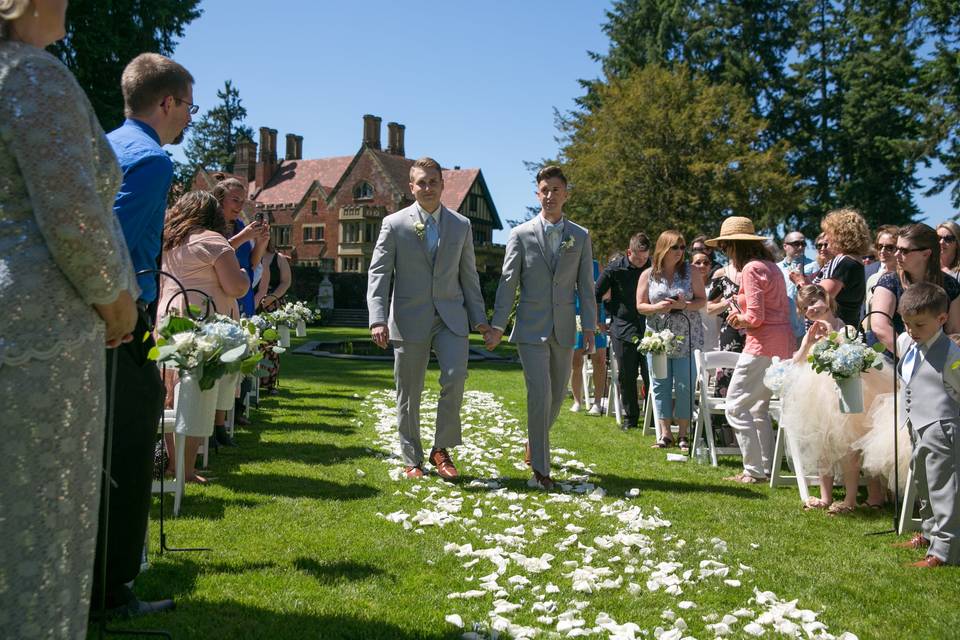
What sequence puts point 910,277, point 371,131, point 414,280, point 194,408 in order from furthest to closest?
1. point 371,131
2. point 414,280
3. point 910,277
4. point 194,408

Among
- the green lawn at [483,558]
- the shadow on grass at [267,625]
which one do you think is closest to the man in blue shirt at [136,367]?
the shadow on grass at [267,625]

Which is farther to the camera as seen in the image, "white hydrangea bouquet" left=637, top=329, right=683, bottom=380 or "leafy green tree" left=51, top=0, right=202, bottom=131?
"leafy green tree" left=51, top=0, right=202, bottom=131

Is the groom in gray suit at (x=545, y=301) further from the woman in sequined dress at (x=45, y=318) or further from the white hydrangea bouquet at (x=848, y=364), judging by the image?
the woman in sequined dress at (x=45, y=318)

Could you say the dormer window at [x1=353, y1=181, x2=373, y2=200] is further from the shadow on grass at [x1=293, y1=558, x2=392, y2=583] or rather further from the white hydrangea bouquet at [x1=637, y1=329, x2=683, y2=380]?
the shadow on grass at [x1=293, y1=558, x2=392, y2=583]

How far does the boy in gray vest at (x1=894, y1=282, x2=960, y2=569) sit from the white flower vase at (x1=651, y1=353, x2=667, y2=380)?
3893 mm

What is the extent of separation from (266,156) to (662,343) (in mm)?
77706

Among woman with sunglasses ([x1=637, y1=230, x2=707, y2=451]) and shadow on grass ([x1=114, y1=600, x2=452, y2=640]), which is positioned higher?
woman with sunglasses ([x1=637, y1=230, x2=707, y2=451])

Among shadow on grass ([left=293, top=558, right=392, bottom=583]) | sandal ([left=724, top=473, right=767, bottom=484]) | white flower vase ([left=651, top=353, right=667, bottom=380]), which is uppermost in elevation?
white flower vase ([left=651, top=353, right=667, bottom=380])

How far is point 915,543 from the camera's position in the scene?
18.2ft

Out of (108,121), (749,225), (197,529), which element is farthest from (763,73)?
(197,529)

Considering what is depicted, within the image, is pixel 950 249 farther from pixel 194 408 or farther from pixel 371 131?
pixel 371 131

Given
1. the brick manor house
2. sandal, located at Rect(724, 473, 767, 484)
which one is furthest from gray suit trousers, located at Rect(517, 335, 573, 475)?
the brick manor house

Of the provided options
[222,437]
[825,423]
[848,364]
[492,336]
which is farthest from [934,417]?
[222,437]

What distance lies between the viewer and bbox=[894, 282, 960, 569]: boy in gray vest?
16.9ft
